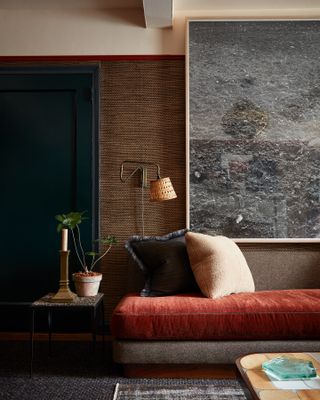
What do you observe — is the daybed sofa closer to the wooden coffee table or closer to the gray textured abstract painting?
the wooden coffee table

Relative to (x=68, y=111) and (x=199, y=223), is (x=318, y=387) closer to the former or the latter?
(x=199, y=223)

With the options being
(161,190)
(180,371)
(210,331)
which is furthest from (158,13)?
(180,371)

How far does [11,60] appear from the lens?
3258mm

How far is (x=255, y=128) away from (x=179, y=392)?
1.90 metres

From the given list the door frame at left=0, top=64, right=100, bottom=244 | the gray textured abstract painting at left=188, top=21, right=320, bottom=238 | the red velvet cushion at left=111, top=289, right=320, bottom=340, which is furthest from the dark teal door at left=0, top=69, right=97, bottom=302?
the red velvet cushion at left=111, top=289, right=320, bottom=340

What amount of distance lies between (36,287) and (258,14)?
8.71ft

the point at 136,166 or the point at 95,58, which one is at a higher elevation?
the point at 95,58

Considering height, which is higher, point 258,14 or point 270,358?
point 258,14

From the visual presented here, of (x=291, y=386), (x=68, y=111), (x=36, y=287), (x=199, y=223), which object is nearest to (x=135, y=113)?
(x=68, y=111)

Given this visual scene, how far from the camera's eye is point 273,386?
1.40 meters

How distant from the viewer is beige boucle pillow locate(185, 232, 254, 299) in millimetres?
2477

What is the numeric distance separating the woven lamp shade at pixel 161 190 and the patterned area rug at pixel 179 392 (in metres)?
1.19

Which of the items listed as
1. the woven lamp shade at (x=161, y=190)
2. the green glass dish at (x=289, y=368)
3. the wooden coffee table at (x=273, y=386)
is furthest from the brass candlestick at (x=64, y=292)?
the green glass dish at (x=289, y=368)

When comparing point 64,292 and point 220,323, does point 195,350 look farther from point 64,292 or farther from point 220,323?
point 64,292
